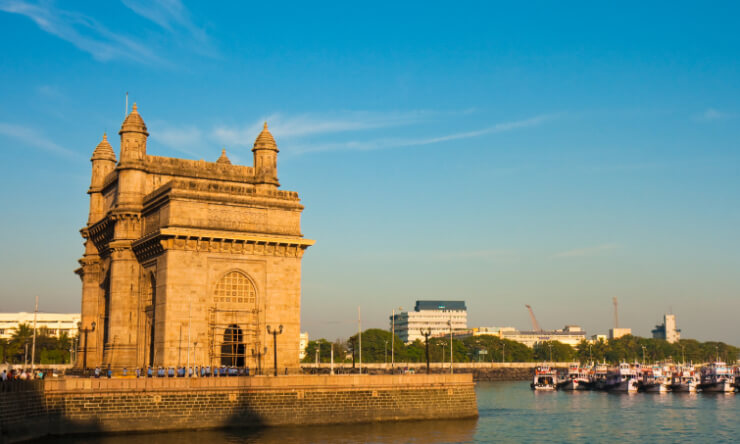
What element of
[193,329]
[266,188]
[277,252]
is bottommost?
[193,329]

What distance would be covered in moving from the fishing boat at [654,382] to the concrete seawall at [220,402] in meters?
71.4

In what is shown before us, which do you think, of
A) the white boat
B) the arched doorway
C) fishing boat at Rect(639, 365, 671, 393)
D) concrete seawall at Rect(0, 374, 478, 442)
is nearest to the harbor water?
concrete seawall at Rect(0, 374, 478, 442)

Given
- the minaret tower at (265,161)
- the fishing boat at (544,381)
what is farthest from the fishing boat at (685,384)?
the minaret tower at (265,161)

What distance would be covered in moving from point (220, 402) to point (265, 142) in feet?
87.7

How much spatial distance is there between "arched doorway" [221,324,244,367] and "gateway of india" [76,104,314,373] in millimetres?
95

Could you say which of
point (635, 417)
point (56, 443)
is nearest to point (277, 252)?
point (56, 443)

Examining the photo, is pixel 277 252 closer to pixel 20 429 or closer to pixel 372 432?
pixel 372 432

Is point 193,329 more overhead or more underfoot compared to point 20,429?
more overhead

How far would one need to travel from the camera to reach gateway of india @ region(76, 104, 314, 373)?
214 ft

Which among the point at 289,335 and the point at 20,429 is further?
the point at 289,335

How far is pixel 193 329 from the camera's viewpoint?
65000 millimetres

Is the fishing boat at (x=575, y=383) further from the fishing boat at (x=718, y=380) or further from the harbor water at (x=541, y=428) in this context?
the harbor water at (x=541, y=428)

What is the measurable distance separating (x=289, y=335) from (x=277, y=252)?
7.04 m

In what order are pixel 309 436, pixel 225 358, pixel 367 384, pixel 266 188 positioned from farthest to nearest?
pixel 266 188, pixel 225 358, pixel 367 384, pixel 309 436
